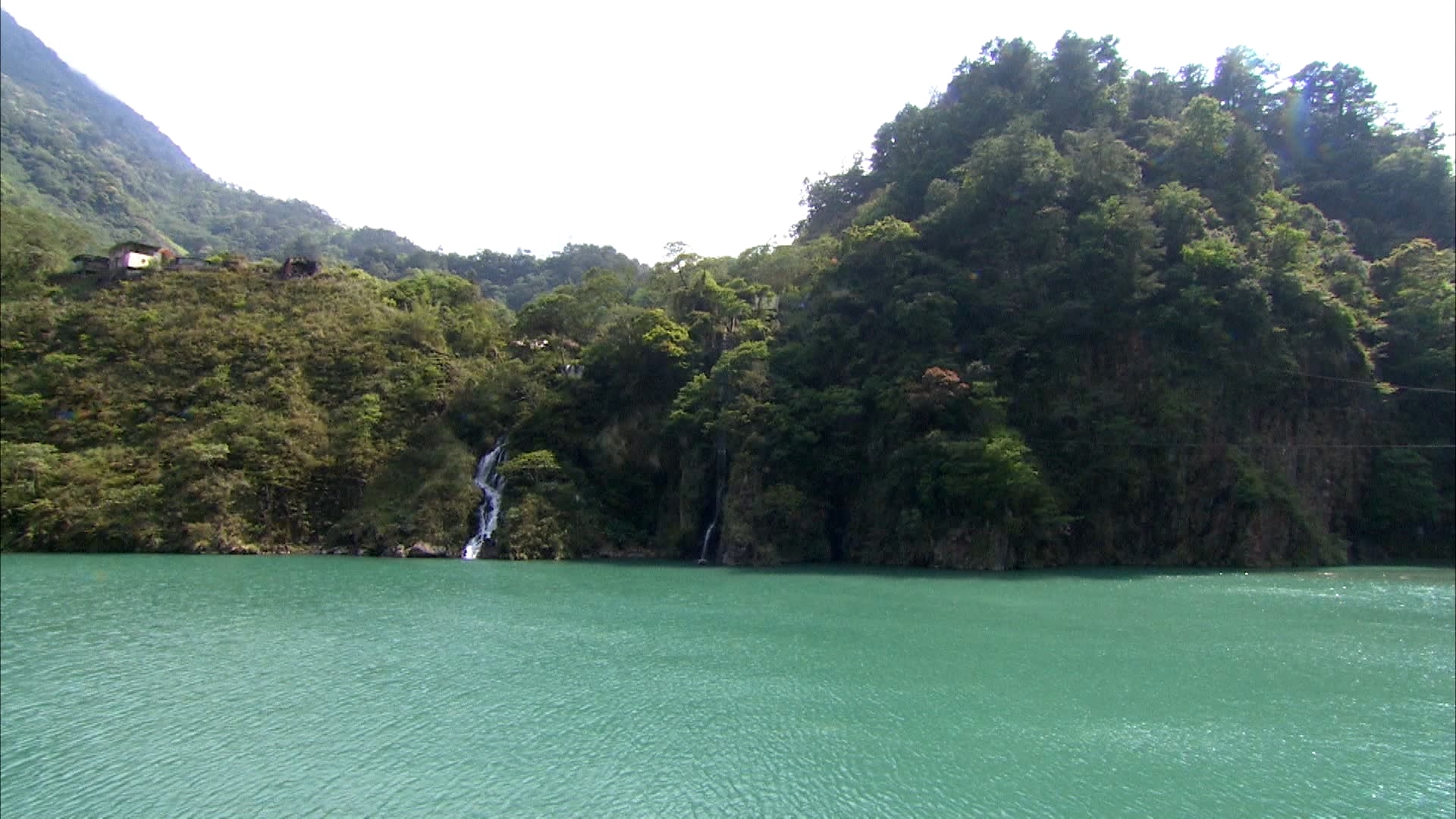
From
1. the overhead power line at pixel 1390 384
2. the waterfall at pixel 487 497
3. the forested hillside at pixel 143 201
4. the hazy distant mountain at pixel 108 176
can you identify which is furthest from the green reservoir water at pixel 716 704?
the hazy distant mountain at pixel 108 176

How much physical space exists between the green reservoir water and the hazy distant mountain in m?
64.9

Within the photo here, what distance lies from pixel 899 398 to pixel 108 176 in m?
97.1

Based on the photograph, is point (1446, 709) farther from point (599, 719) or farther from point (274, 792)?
point (274, 792)

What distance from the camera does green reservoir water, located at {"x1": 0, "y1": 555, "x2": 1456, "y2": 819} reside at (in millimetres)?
8328

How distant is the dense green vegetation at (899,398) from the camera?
86.1 ft

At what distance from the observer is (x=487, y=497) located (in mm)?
29656

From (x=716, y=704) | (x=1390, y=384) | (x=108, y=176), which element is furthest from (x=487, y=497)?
(x=108, y=176)

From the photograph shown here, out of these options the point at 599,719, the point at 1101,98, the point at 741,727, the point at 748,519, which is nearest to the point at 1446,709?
the point at 741,727

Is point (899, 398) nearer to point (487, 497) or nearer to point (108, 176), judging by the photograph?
point (487, 497)

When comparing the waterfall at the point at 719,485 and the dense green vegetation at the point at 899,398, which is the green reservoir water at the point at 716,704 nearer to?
the dense green vegetation at the point at 899,398

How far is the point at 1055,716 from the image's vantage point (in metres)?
10.7

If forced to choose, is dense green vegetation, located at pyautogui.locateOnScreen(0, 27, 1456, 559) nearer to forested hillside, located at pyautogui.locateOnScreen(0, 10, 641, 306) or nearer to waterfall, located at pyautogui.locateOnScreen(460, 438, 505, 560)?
waterfall, located at pyautogui.locateOnScreen(460, 438, 505, 560)

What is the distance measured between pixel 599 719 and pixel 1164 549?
22601 millimetres

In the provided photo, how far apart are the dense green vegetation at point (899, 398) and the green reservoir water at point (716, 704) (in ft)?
23.1
